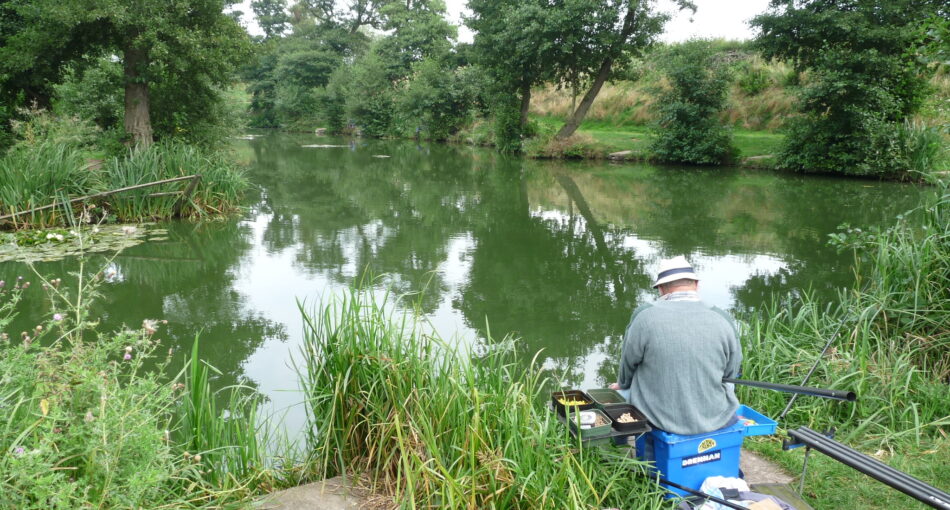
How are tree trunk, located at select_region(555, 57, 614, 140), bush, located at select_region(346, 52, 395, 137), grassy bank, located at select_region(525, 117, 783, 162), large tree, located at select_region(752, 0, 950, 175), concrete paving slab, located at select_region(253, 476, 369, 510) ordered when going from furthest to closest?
bush, located at select_region(346, 52, 395, 137)
tree trunk, located at select_region(555, 57, 614, 140)
grassy bank, located at select_region(525, 117, 783, 162)
large tree, located at select_region(752, 0, 950, 175)
concrete paving slab, located at select_region(253, 476, 369, 510)

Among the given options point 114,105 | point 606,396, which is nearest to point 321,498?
point 606,396

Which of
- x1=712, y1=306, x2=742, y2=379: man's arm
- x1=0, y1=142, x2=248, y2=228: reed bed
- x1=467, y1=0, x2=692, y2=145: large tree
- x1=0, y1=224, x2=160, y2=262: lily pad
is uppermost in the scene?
x1=467, y1=0, x2=692, y2=145: large tree

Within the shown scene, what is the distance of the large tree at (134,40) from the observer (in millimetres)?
10664

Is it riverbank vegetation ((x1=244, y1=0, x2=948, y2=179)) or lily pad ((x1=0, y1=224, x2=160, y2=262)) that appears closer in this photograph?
lily pad ((x1=0, y1=224, x2=160, y2=262))

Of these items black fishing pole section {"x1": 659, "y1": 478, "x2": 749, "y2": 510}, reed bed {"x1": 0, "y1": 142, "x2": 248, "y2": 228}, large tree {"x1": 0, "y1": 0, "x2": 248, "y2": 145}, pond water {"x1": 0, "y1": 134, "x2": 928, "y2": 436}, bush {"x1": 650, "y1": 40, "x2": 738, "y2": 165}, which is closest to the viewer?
black fishing pole section {"x1": 659, "y1": 478, "x2": 749, "y2": 510}

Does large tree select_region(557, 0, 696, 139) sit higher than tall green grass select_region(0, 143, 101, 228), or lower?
higher

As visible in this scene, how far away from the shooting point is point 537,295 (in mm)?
7238

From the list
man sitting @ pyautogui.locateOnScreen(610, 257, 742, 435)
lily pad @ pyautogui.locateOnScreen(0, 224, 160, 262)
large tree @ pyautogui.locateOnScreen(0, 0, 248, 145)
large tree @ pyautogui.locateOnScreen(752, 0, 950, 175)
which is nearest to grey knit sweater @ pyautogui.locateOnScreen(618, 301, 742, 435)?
man sitting @ pyautogui.locateOnScreen(610, 257, 742, 435)

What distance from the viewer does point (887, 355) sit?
4.31 m

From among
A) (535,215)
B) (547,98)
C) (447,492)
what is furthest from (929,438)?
(547,98)

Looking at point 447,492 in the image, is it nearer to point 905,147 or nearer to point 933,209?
point 933,209

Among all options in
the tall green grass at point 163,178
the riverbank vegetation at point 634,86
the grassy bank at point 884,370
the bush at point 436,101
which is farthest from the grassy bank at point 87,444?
the bush at point 436,101

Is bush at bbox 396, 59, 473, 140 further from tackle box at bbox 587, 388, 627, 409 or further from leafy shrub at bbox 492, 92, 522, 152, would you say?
tackle box at bbox 587, 388, 627, 409

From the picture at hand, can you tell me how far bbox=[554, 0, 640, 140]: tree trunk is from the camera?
2288cm
